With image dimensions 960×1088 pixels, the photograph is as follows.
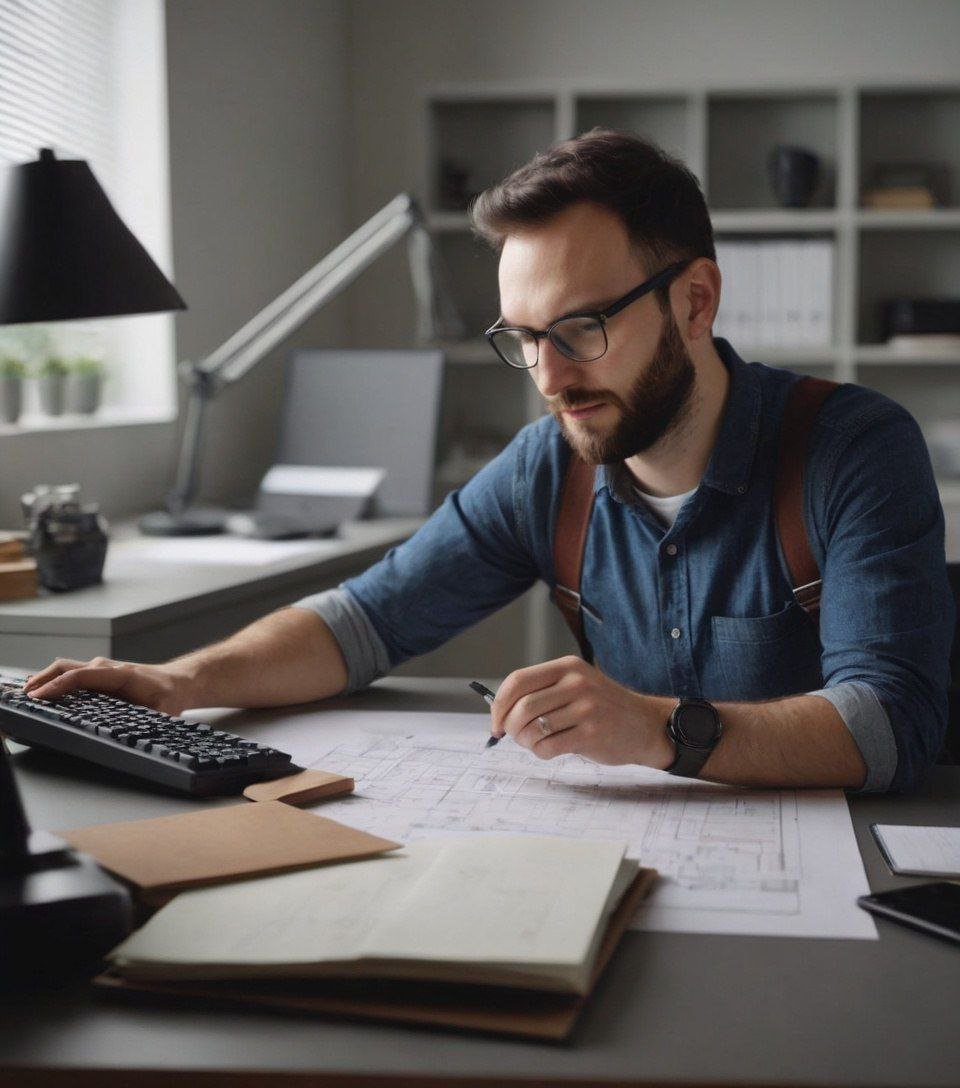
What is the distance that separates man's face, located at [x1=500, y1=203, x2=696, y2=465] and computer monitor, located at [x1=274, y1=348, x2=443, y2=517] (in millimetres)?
1531

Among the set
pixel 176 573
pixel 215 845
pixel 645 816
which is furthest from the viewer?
pixel 176 573

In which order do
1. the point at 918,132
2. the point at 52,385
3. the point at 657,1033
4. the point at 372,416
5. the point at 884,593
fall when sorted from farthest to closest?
the point at 918,132
the point at 372,416
the point at 52,385
the point at 884,593
the point at 657,1033

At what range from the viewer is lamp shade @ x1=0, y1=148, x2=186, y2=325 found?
1.61m

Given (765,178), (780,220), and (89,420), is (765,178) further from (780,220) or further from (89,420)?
(89,420)

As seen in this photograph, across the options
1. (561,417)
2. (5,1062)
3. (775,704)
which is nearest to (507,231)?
(561,417)

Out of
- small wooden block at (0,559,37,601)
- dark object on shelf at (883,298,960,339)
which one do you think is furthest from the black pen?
dark object on shelf at (883,298,960,339)

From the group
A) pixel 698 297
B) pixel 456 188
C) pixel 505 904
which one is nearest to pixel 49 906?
pixel 505 904

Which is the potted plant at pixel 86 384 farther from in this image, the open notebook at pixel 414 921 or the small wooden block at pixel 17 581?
the open notebook at pixel 414 921

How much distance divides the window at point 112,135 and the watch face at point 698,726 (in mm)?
Result: 1886

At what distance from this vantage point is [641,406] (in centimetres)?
142

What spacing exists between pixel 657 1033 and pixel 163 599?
134 cm

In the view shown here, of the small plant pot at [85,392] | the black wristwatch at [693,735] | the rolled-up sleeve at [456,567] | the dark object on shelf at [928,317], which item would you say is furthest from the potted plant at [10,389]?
the dark object on shelf at [928,317]

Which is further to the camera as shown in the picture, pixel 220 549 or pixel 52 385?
pixel 52 385

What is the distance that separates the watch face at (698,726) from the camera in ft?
3.62
